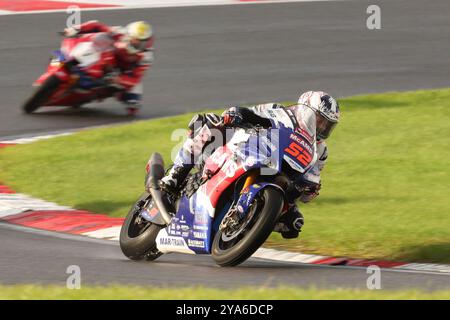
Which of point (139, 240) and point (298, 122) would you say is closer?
point (298, 122)

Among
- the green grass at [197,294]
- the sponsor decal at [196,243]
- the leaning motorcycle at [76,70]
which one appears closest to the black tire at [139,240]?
the sponsor decal at [196,243]

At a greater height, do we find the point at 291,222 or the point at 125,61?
the point at 125,61

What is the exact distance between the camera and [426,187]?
11.5 m

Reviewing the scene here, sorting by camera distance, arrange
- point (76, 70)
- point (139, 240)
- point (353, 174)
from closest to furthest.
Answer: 1. point (139, 240)
2. point (353, 174)
3. point (76, 70)

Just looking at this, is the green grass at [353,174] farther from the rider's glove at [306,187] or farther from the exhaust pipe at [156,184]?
the exhaust pipe at [156,184]

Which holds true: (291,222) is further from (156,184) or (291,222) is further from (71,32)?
(71,32)

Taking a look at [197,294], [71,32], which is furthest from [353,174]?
[197,294]

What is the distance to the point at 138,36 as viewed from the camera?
52.9 ft

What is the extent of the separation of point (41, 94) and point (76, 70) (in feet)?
2.09

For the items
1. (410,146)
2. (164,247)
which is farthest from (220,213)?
(410,146)

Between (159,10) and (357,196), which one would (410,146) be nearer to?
(357,196)

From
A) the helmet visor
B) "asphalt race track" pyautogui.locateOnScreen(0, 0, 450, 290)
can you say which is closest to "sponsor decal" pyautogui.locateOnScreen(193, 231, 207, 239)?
the helmet visor

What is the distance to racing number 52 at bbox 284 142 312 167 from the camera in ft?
26.9
